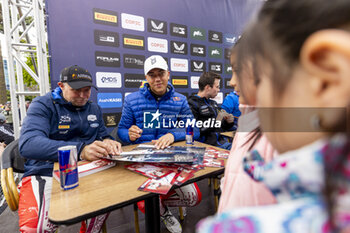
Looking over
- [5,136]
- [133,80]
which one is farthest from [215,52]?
[5,136]

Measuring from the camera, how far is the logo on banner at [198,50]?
3730 mm

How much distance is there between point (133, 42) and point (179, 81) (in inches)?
41.9

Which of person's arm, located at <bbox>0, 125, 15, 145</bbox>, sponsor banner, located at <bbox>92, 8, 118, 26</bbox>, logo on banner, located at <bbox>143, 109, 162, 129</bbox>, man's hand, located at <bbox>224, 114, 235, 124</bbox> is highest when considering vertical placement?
sponsor banner, located at <bbox>92, 8, 118, 26</bbox>

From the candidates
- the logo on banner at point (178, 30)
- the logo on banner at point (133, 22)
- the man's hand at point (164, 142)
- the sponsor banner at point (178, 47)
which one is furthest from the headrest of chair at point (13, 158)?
the logo on banner at point (178, 30)

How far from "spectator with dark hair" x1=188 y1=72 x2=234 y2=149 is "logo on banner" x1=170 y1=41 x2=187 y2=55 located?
3.57 feet

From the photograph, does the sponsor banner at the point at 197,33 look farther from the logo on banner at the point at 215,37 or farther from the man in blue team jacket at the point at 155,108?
the man in blue team jacket at the point at 155,108

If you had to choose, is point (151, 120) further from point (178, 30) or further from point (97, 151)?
point (178, 30)

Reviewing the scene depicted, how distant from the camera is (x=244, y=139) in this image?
2.16ft

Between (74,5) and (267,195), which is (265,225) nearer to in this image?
(267,195)

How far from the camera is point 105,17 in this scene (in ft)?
9.29

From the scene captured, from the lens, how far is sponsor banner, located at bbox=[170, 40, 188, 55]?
3482mm

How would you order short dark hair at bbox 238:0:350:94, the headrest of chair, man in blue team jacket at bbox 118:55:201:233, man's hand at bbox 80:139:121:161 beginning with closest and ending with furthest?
1. short dark hair at bbox 238:0:350:94
2. man's hand at bbox 80:139:121:161
3. the headrest of chair
4. man in blue team jacket at bbox 118:55:201:233

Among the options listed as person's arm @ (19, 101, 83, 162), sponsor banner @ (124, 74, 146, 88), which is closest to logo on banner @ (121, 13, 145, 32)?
sponsor banner @ (124, 74, 146, 88)

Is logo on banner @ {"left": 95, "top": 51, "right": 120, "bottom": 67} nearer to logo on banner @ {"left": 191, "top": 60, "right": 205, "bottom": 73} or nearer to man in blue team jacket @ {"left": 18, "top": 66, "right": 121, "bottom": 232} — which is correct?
man in blue team jacket @ {"left": 18, "top": 66, "right": 121, "bottom": 232}
